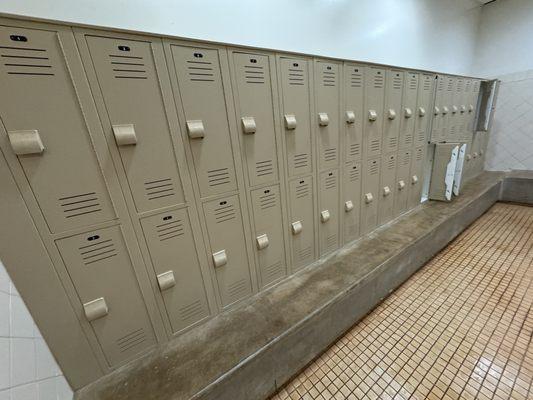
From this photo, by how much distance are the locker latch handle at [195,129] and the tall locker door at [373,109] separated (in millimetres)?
1719

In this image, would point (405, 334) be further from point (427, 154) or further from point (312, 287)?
point (427, 154)

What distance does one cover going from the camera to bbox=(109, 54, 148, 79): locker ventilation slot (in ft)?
3.53

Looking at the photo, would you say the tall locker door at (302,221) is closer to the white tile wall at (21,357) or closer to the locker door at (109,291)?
the locker door at (109,291)

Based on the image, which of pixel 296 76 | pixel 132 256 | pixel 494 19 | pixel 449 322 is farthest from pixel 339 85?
pixel 494 19

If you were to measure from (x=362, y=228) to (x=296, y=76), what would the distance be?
1802mm

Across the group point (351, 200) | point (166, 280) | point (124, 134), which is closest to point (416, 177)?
point (351, 200)

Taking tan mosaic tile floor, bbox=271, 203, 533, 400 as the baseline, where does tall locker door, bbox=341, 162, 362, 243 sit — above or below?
above

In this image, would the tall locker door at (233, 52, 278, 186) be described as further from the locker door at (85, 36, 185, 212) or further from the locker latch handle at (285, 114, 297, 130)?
the locker door at (85, 36, 185, 212)

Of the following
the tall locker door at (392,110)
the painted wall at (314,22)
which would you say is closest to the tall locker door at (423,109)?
the tall locker door at (392,110)

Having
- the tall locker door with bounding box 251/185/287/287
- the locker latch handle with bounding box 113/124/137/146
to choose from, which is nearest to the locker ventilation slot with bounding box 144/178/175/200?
the locker latch handle with bounding box 113/124/137/146

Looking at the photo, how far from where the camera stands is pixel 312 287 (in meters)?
1.87

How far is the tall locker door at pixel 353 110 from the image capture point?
6.67ft

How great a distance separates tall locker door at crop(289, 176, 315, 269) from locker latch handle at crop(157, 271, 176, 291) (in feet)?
3.34

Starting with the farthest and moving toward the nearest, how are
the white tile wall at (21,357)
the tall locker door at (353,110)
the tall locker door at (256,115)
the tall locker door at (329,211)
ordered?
the tall locker door at (329,211) < the tall locker door at (353,110) < the tall locker door at (256,115) < the white tile wall at (21,357)
